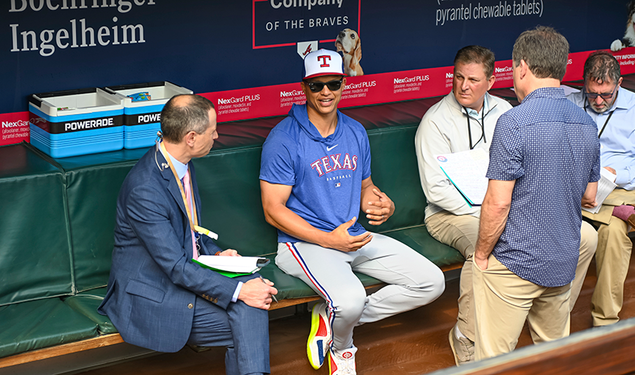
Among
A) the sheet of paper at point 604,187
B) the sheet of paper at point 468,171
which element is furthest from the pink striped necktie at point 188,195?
the sheet of paper at point 604,187

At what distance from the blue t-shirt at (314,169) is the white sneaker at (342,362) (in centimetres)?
55

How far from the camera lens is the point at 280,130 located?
320cm

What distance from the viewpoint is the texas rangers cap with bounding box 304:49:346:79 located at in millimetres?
3146

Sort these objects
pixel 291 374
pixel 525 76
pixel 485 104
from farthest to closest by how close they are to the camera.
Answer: pixel 485 104 < pixel 291 374 < pixel 525 76

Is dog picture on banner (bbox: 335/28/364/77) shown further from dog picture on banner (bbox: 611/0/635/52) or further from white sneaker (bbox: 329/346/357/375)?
dog picture on banner (bbox: 611/0/635/52)

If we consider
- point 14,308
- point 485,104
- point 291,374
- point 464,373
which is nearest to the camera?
point 464,373

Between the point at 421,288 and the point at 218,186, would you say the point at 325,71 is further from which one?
the point at 421,288

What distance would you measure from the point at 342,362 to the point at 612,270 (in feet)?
5.05

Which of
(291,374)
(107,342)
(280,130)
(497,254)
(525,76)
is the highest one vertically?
(525,76)

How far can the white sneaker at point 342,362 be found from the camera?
10.0 feet

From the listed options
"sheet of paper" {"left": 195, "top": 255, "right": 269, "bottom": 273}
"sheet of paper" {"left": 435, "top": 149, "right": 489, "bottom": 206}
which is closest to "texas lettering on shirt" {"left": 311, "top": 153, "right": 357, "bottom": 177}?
"sheet of paper" {"left": 435, "top": 149, "right": 489, "bottom": 206}

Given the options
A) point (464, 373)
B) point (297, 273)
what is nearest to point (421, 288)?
point (297, 273)

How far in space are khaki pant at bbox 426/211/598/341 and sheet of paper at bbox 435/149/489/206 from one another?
15 centimetres

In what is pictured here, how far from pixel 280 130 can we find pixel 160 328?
107cm
